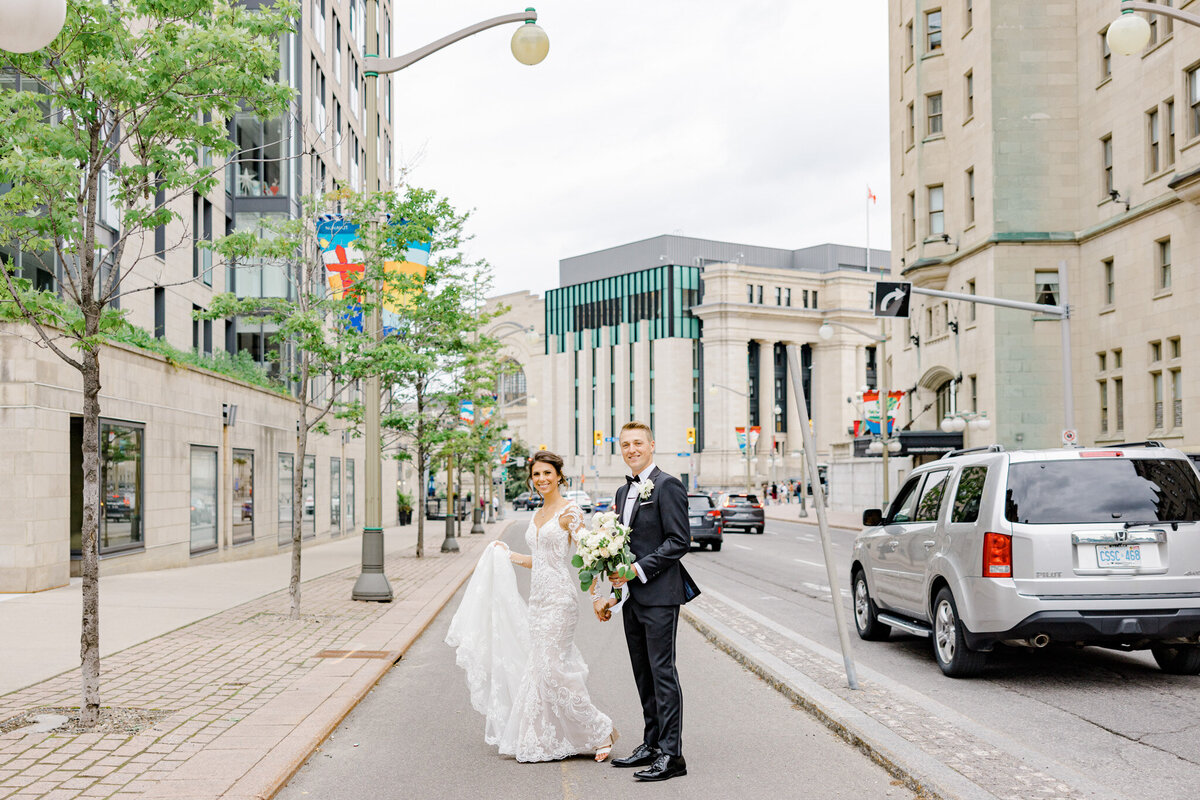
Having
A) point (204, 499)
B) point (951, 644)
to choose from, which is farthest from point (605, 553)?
point (204, 499)

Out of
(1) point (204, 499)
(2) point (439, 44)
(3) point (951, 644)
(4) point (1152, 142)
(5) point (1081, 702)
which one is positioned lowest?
(5) point (1081, 702)

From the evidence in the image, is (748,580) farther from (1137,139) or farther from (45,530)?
(1137,139)

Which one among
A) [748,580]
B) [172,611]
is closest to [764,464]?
[748,580]

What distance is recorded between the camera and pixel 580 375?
12875 centimetres

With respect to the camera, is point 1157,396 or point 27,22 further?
point 1157,396

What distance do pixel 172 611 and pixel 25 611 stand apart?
1704mm

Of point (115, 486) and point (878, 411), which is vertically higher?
point (878, 411)

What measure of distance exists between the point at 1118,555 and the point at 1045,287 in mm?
33576

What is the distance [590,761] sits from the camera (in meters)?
6.92

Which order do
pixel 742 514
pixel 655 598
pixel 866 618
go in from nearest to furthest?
pixel 655 598, pixel 866 618, pixel 742 514

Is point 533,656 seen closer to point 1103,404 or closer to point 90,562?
point 90,562

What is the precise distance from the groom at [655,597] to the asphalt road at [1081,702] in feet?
7.87

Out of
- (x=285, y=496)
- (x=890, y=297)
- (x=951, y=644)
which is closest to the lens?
(x=951, y=644)

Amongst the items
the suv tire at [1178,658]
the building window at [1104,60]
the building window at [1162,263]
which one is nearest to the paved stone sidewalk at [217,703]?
the suv tire at [1178,658]
